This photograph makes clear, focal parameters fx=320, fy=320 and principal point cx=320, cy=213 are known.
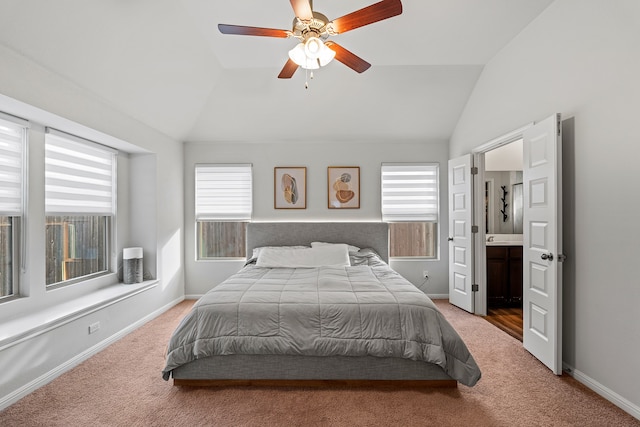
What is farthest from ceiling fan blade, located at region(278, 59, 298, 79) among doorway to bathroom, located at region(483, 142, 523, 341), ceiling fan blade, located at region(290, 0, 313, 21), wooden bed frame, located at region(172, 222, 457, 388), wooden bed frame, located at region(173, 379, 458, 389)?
doorway to bathroom, located at region(483, 142, 523, 341)

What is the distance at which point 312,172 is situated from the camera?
15.9 ft

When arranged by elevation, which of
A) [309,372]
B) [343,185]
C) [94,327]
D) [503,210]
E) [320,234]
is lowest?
[309,372]

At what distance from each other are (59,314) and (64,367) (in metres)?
0.43

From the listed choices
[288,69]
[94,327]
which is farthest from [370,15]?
[94,327]

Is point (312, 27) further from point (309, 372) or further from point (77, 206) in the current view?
point (77, 206)

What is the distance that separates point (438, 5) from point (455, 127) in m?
2.07

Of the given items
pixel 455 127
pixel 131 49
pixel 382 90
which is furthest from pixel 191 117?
pixel 455 127

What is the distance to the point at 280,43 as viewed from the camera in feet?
11.1

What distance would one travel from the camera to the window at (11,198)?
253 centimetres

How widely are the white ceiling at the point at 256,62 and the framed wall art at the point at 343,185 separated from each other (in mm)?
490

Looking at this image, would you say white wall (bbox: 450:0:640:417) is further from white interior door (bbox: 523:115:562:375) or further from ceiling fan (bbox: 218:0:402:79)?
ceiling fan (bbox: 218:0:402:79)

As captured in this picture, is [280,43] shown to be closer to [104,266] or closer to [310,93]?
[310,93]

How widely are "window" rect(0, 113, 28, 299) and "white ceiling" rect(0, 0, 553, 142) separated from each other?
64 centimetres

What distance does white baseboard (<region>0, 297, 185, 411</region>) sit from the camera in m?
2.18
